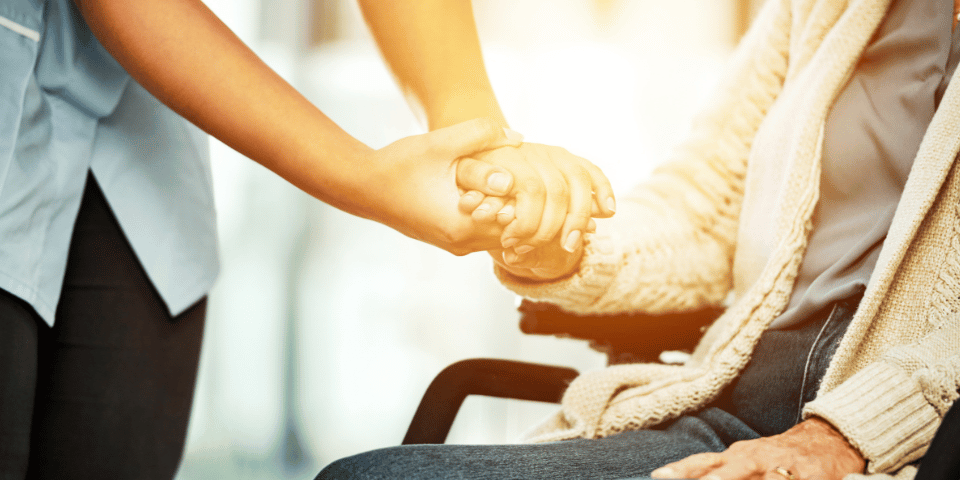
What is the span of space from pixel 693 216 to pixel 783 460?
355 millimetres

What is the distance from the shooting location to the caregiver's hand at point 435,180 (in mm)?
508

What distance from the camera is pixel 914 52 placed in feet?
1.92

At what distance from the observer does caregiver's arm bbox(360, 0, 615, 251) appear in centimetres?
54

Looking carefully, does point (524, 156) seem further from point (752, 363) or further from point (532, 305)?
point (752, 363)

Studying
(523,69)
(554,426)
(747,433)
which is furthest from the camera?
(523,69)

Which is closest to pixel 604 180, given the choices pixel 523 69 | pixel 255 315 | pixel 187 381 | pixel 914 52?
pixel 914 52

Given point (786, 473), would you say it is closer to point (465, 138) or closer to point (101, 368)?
point (465, 138)

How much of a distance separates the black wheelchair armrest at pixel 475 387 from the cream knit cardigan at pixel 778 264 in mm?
41

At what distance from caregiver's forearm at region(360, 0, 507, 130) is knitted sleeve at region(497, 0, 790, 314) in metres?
0.19

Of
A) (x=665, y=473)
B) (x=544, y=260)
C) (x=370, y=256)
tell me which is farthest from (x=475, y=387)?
(x=370, y=256)

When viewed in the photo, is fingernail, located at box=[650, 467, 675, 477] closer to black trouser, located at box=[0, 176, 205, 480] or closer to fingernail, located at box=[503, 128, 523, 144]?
fingernail, located at box=[503, 128, 523, 144]

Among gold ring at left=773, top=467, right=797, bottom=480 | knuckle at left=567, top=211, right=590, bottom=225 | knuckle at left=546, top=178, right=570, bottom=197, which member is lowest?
gold ring at left=773, top=467, right=797, bottom=480

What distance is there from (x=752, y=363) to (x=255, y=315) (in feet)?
4.87

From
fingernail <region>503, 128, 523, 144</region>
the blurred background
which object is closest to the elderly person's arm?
fingernail <region>503, 128, 523, 144</region>
